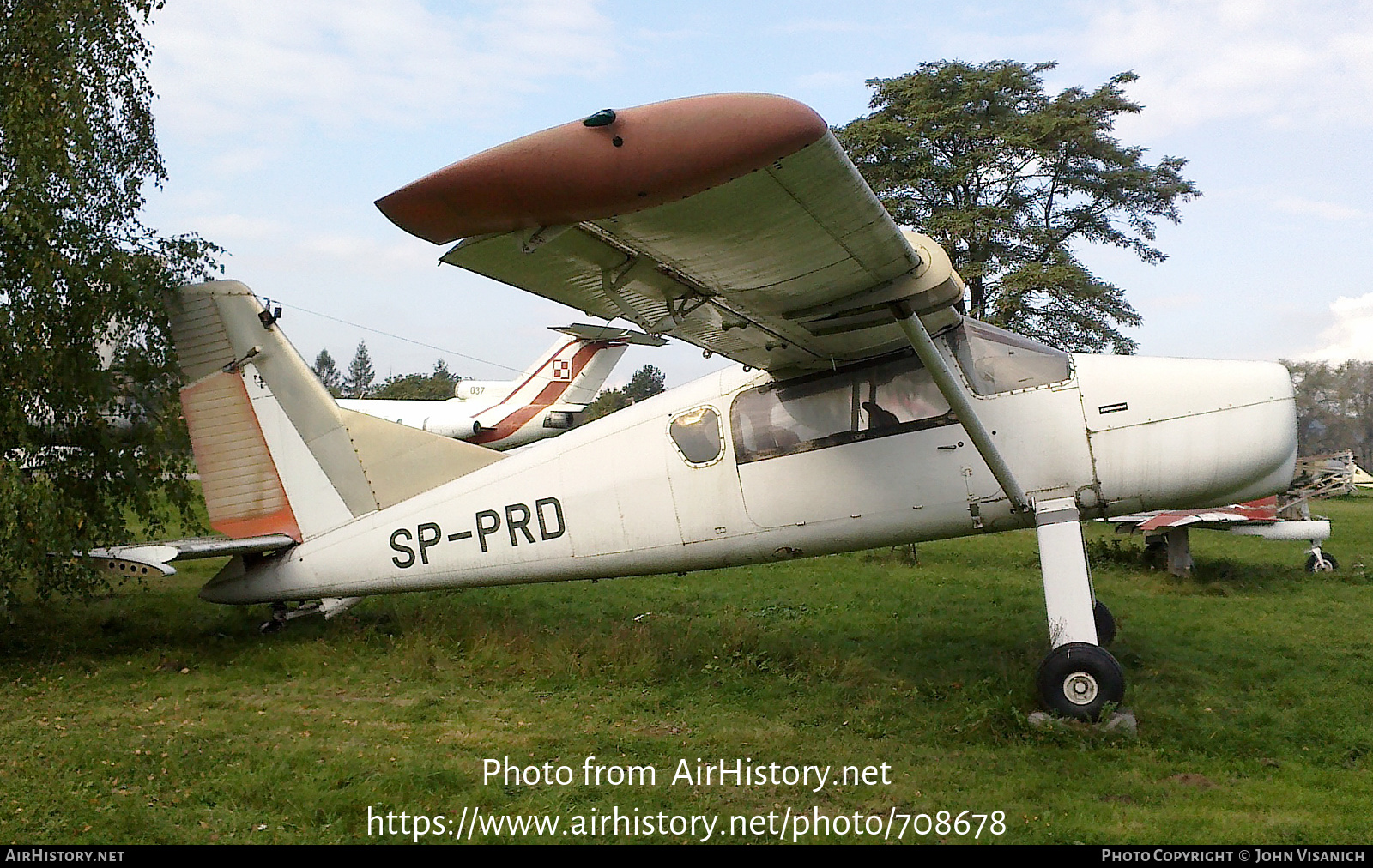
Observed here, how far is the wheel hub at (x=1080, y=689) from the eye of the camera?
218 inches

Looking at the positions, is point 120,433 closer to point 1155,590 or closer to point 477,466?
point 477,466

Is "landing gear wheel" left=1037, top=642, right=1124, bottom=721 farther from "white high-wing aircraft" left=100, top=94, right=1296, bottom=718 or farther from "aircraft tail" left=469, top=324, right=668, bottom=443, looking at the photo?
"aircraft tail" left=469, top=324, right=668, bottom=443

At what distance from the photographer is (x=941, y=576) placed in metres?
12.2

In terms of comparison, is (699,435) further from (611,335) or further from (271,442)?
(271,442)

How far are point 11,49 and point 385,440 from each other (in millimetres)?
4343

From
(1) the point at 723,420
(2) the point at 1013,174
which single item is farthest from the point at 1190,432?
(2) the point at 1013,174

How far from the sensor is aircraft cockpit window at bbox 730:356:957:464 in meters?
6.52

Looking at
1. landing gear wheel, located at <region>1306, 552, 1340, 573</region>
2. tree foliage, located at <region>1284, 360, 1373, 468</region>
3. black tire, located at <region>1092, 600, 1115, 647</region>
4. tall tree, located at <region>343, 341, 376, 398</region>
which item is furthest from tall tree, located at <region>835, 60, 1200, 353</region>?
tall tree, located at <region>343, 341, 376, 398</region>

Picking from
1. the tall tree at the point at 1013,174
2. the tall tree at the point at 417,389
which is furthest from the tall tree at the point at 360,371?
the tall tree at the point at 1013,174

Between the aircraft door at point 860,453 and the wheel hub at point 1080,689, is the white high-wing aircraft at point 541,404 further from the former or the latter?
the wheel hub at point 1080,689

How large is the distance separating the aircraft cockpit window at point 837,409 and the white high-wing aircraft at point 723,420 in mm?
19
